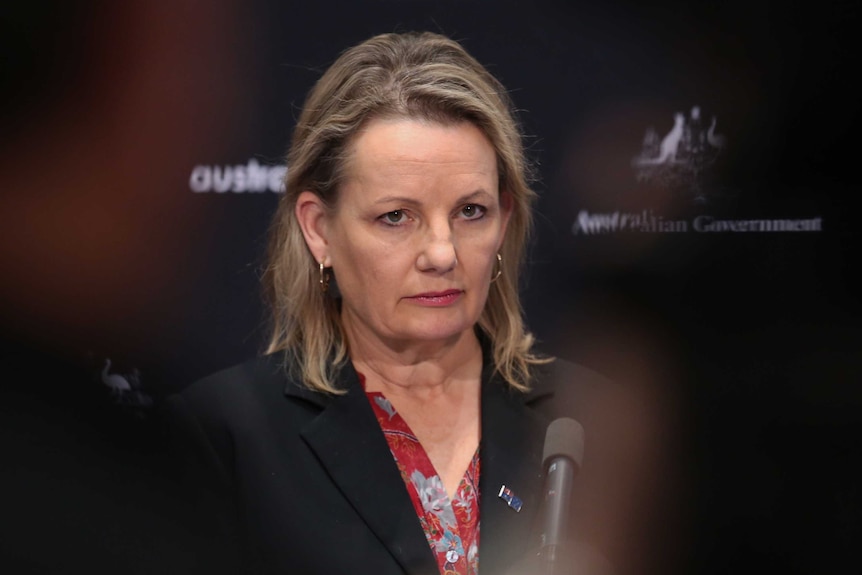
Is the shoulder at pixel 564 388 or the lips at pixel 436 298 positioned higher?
the lips at pixel 436 298

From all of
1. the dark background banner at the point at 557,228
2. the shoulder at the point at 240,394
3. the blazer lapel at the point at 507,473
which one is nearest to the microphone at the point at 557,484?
the blazer lapel at the point at 507,473

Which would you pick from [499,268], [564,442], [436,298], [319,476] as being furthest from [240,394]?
[564,442]

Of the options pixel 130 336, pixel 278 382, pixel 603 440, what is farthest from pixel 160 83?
pixel 603 440

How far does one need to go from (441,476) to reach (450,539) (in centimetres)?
10

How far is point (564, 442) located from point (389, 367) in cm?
49

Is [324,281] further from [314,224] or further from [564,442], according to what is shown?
[564,442]

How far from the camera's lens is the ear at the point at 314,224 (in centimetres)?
153

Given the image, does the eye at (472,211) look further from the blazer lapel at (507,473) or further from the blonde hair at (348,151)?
the blazer lapel at (507,473)

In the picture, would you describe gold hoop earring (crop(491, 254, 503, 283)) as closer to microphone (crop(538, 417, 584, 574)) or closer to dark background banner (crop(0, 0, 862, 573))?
dark background banner (crop(0, 0, 862, 573))

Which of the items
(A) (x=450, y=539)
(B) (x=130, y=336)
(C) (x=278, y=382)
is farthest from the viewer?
(B) (x=130, y=336)

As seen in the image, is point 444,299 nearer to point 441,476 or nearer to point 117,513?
point 441,476

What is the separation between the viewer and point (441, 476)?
1.46 m

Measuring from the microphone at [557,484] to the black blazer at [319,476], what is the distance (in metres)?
0.27

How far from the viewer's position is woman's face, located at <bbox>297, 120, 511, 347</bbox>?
4.56 feet
